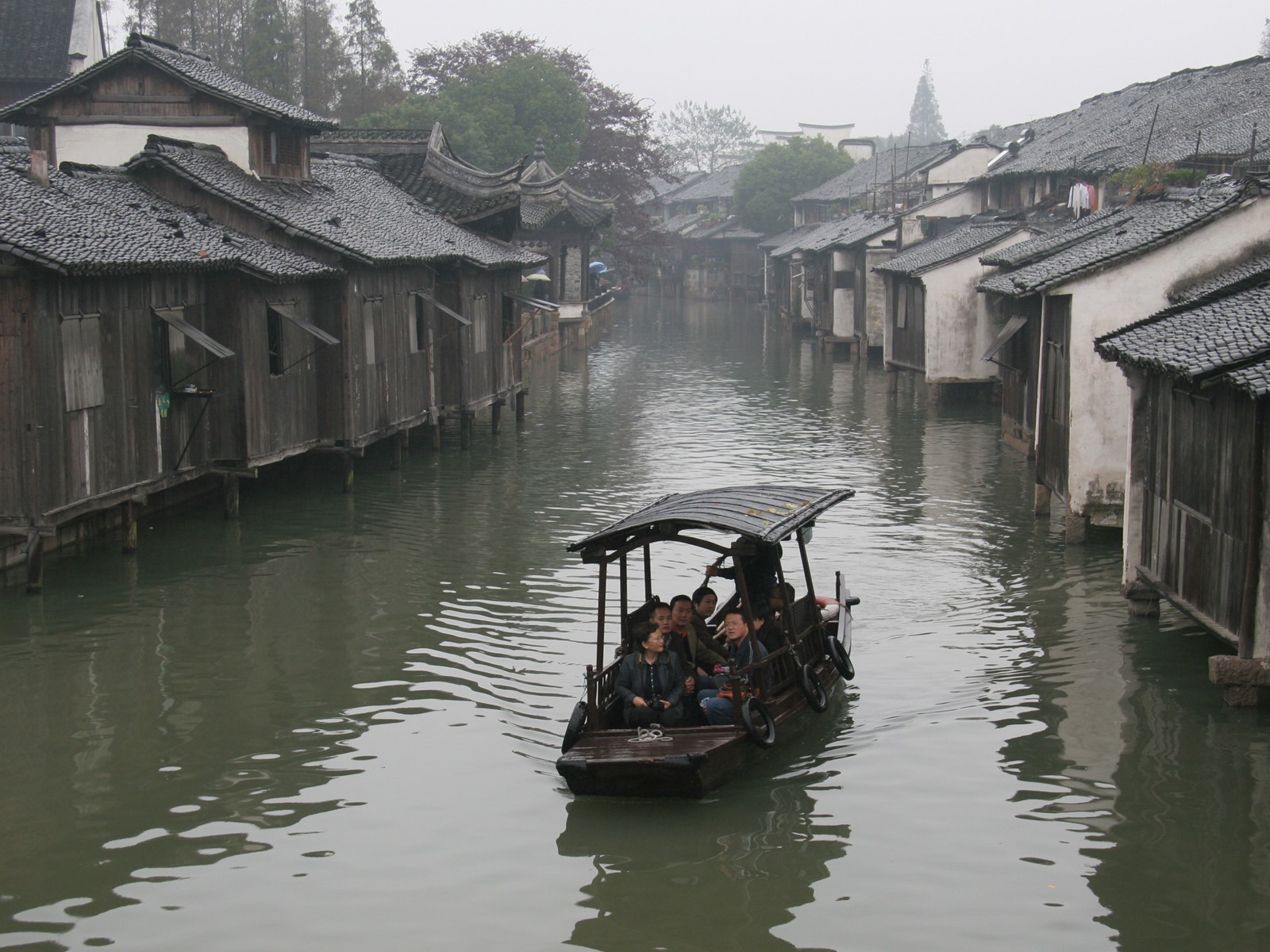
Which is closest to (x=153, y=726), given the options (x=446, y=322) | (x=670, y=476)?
(x=670, y=476)

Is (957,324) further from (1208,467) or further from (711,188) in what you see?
(711,188)

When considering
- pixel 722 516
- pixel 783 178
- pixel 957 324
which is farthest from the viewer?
pixel 783 178

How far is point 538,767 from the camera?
10781 millimetres

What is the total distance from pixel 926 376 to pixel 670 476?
1064cm

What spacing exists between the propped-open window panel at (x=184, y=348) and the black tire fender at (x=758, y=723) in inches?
375

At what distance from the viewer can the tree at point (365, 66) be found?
5941 cm

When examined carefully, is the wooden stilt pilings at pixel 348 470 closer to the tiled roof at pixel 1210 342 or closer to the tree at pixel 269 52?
the tiled roof at pixel 1210 342

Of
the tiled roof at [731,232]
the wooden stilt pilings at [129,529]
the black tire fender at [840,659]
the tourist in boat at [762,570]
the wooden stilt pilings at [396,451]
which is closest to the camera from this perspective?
the tourist in boat at [762,570]

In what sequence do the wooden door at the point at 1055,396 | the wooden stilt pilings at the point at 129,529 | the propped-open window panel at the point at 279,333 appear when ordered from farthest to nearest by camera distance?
1. the propped-open window panel at the point at 279,333
2. the wooden door at the point at 1055,396
3. the wooden stilt pilings at the point at 129,529

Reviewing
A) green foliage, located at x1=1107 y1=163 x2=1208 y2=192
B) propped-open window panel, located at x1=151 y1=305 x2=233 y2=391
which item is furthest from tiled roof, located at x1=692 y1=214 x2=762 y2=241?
propped-open window panel, located at x1=151 y1=305 x2=233 y2=391

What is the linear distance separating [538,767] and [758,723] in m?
1.68

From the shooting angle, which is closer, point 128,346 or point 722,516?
point 722,516

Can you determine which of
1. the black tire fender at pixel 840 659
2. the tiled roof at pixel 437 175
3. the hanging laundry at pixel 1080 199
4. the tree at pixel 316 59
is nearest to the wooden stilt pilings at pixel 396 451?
the tiled roof at pixel 437 175

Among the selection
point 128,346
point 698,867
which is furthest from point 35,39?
point 698,867
